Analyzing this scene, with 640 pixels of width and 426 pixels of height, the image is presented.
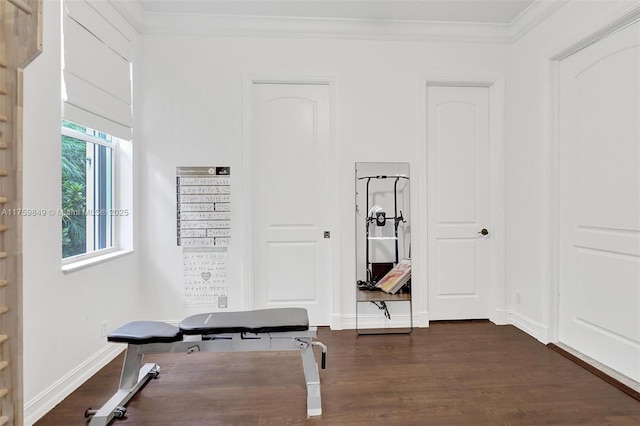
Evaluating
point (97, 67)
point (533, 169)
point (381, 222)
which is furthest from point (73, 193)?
point (533, 169)

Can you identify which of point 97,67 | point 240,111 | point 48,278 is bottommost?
point 48,278

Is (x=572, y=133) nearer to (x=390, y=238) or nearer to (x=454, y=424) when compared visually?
(x=390, y=238)

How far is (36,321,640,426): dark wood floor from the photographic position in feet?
6.19

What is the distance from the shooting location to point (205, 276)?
3141mm

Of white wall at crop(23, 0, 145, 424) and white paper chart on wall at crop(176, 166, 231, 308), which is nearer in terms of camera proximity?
white wall at crop(23, 0, 145, 424)

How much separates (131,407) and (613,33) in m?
3.96

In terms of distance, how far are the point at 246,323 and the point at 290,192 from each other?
1494mm

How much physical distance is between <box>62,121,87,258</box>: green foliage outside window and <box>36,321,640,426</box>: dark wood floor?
0.95 m

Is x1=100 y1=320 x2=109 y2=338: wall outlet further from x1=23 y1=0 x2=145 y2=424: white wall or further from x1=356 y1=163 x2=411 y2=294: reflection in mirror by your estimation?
x1=356 y1=163 x2=411 y2=294: reflection in mirror

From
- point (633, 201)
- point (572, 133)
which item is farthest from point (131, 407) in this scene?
point (572, 133)

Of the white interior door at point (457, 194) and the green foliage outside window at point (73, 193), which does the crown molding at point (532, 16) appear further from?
the green foliage outside window at point (73, 193)

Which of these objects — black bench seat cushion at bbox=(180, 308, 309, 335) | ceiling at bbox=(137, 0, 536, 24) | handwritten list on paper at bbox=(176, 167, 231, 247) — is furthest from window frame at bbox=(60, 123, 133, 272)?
ceiling at bbox=(137, 0, 536, 24)

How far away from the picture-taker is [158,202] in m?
3.10

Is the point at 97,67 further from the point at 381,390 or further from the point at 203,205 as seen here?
the point at 381,390
